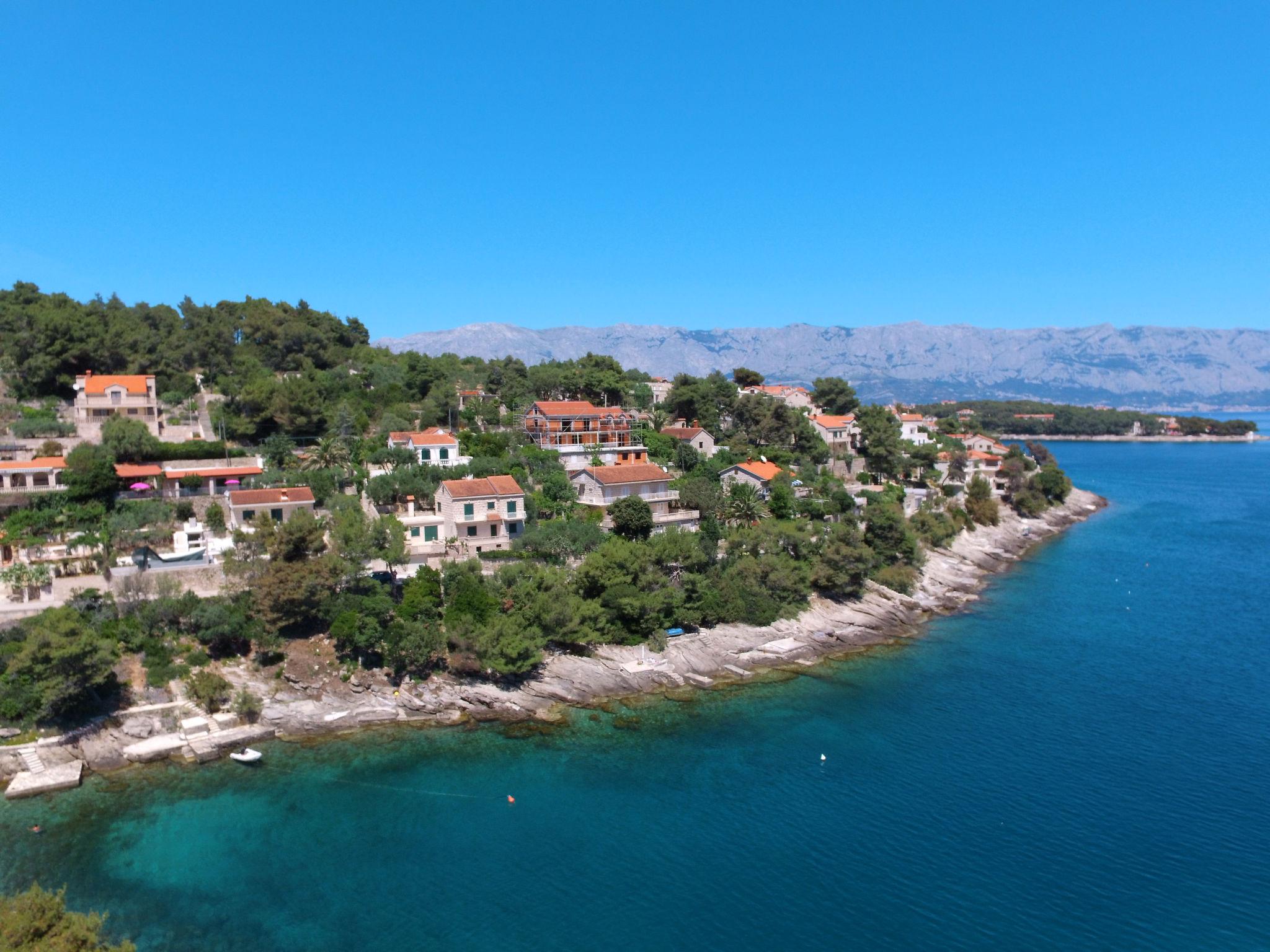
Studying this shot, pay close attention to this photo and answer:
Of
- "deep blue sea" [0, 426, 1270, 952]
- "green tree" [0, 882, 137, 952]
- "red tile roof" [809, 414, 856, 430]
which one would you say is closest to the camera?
"green tree" [0, 882, 137, 952]

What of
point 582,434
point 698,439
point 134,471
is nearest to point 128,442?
point 134,471

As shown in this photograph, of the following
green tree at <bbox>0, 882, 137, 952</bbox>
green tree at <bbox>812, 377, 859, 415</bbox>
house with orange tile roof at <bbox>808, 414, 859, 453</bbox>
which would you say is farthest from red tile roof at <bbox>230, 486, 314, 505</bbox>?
green tree at <bbox>812, 377, 859, 415</bbox>

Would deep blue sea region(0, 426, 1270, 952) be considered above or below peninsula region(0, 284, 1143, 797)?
below

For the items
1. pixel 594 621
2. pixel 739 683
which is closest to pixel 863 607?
pixel 739 683

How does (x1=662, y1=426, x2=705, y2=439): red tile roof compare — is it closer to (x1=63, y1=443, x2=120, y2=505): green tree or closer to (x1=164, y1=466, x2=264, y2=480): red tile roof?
(x1=164, y1=466, x2=264, y2=480): red tile roof

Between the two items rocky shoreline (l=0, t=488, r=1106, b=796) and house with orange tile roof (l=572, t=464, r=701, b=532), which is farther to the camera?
house with orange tile roof (l=572, t=464, r=701, b=532)

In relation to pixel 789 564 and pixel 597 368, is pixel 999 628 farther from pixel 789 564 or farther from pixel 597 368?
pixel 597 368

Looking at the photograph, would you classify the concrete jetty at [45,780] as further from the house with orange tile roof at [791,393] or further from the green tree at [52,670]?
the house with orange tile roof at [791,393]
